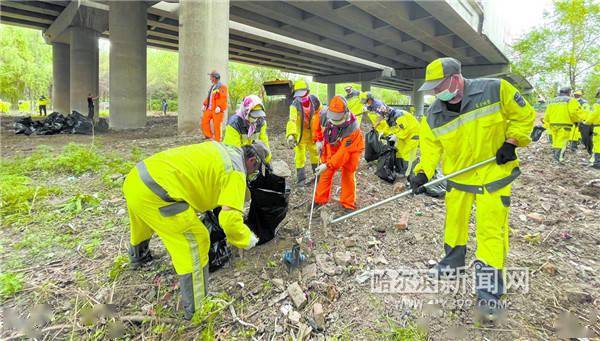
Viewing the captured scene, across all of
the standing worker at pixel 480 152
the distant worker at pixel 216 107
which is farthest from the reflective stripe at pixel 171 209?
the distant worker at pixel 216 107

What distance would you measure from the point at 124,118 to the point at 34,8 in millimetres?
8042

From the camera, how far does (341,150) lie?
364cm

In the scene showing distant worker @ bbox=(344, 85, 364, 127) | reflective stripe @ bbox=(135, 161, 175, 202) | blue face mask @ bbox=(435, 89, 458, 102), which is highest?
distant worker @ bbox=(344, 85, 364, 127)

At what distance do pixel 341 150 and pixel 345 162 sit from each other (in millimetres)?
169

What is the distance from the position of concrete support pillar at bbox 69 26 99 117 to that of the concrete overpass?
0.04m

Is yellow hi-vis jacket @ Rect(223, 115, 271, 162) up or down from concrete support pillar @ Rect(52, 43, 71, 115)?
down

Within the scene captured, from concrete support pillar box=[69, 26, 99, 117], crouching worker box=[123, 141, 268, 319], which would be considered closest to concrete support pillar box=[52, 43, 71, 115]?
concrete support pillar box=[69, 26, 99, 117]

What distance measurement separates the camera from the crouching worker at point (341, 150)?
3.68m

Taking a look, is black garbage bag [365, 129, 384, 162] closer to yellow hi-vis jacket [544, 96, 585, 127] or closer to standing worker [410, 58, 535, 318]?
standing worker [410, 58, 535, 318]

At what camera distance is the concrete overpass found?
24.5ft

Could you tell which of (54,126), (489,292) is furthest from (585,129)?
(54,126)

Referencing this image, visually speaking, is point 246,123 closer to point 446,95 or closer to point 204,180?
point 204,180

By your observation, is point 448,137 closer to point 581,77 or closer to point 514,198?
point 514,198

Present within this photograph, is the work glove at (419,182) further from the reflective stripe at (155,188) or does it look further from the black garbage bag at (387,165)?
the black garbage bag at (387,165)
